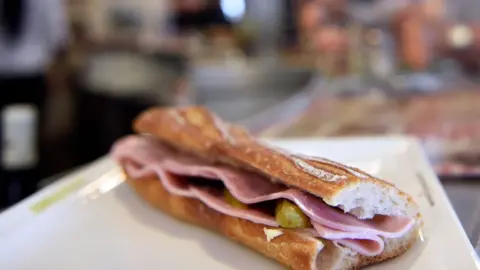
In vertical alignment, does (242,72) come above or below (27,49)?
below

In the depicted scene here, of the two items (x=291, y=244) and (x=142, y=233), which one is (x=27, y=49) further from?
(x=291, y=244)

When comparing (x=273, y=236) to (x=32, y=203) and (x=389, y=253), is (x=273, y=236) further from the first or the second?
(x=32, y=203)

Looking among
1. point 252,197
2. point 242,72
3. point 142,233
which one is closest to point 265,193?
point 252,197

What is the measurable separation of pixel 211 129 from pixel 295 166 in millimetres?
232

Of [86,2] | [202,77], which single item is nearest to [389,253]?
[202,77]

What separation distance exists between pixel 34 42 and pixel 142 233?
11.3 feet

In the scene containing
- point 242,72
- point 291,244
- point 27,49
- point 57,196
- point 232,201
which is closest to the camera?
point 291,244

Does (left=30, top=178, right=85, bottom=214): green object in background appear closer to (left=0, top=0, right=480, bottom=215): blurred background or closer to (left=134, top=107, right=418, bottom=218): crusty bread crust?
(left=134, top=107, right=418, bottom=218): crusty bread crust

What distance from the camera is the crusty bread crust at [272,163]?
753mm

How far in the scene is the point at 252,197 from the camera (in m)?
0.85

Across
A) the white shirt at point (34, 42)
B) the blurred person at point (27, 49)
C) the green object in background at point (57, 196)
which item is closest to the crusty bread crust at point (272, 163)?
the green object in background at point (57, 196)

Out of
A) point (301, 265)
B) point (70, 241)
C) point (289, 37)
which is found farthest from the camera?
point (289, 37)

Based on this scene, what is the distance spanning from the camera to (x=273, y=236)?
2.61ft

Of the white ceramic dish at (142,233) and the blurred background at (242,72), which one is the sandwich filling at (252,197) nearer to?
the white ceramic dish at (142,233)
